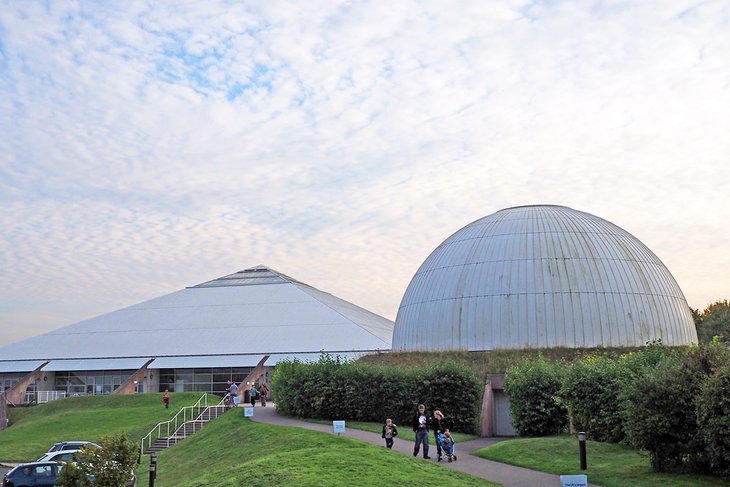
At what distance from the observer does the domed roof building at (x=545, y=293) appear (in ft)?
139

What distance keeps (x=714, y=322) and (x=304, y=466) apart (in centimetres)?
5774

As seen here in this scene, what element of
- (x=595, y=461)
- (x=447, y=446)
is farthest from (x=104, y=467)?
(x=595, y=461)


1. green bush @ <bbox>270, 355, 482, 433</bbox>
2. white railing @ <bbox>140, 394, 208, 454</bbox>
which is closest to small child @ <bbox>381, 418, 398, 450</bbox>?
green bush @ <bbox>270, 355, 482, 433</bbox>

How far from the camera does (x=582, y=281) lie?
43.3m

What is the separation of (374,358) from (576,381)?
63.0ft

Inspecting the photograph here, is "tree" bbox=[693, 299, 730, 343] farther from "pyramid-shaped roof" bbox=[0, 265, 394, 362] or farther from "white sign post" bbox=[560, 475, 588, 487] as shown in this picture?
"white sign post" bbox=[560, 475, 588, 487]

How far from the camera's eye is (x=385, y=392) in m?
34.4

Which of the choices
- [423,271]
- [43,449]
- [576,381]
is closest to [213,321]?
[423,271]

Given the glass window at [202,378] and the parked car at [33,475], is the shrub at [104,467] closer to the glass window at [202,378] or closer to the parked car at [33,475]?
the parked car at [33,475]

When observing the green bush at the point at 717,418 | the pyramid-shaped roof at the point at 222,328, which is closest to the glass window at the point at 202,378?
the pyramid-shaped roof at the point at 222,328

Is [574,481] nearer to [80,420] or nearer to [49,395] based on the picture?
[80,420]

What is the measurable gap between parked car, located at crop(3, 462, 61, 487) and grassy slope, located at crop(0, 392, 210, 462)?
10.8 meters

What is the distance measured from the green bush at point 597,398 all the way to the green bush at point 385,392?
593cm

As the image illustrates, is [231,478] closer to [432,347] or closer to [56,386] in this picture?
[432,347]
